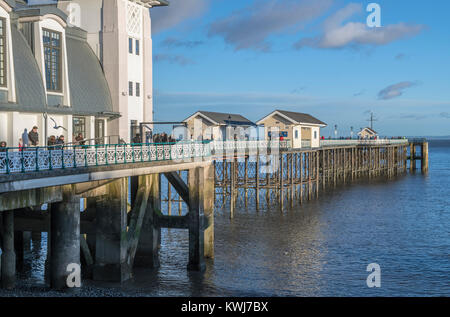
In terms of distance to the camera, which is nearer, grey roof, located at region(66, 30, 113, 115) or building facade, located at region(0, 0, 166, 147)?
building facade, located at region(0, 0, 166, 147)

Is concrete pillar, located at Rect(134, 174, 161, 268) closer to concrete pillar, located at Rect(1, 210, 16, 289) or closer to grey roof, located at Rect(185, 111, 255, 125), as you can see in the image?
concrete pillar, located at Rect(1, 210, 16, 289)

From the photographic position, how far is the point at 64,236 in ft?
56.6

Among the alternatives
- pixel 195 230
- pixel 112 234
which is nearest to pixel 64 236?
pixel 112 234

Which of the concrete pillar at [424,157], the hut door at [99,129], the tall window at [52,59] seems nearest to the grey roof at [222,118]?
the hut door at [99,129]

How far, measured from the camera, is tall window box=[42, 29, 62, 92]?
875 inches

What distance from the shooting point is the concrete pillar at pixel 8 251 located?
55.4ft

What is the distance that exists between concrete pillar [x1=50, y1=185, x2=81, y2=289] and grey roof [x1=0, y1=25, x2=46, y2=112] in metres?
5.14

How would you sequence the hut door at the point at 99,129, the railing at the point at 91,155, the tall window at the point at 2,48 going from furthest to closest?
the hut door at the point at 99,129 < the tall window at the point at 2,48 < the railing at the point at 91,155

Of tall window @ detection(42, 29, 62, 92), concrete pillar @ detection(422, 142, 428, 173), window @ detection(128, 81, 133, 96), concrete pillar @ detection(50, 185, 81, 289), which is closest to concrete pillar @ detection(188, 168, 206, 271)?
window @ detection(128, 81, 133, 96)

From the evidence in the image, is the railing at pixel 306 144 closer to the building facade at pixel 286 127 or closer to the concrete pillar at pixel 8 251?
the building facade at pixel 286 127

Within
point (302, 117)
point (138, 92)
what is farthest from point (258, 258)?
point (302, 117)

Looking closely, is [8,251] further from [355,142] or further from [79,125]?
[355,142]

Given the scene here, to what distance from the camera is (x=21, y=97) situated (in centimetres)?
2055

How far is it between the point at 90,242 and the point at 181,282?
4776mm
